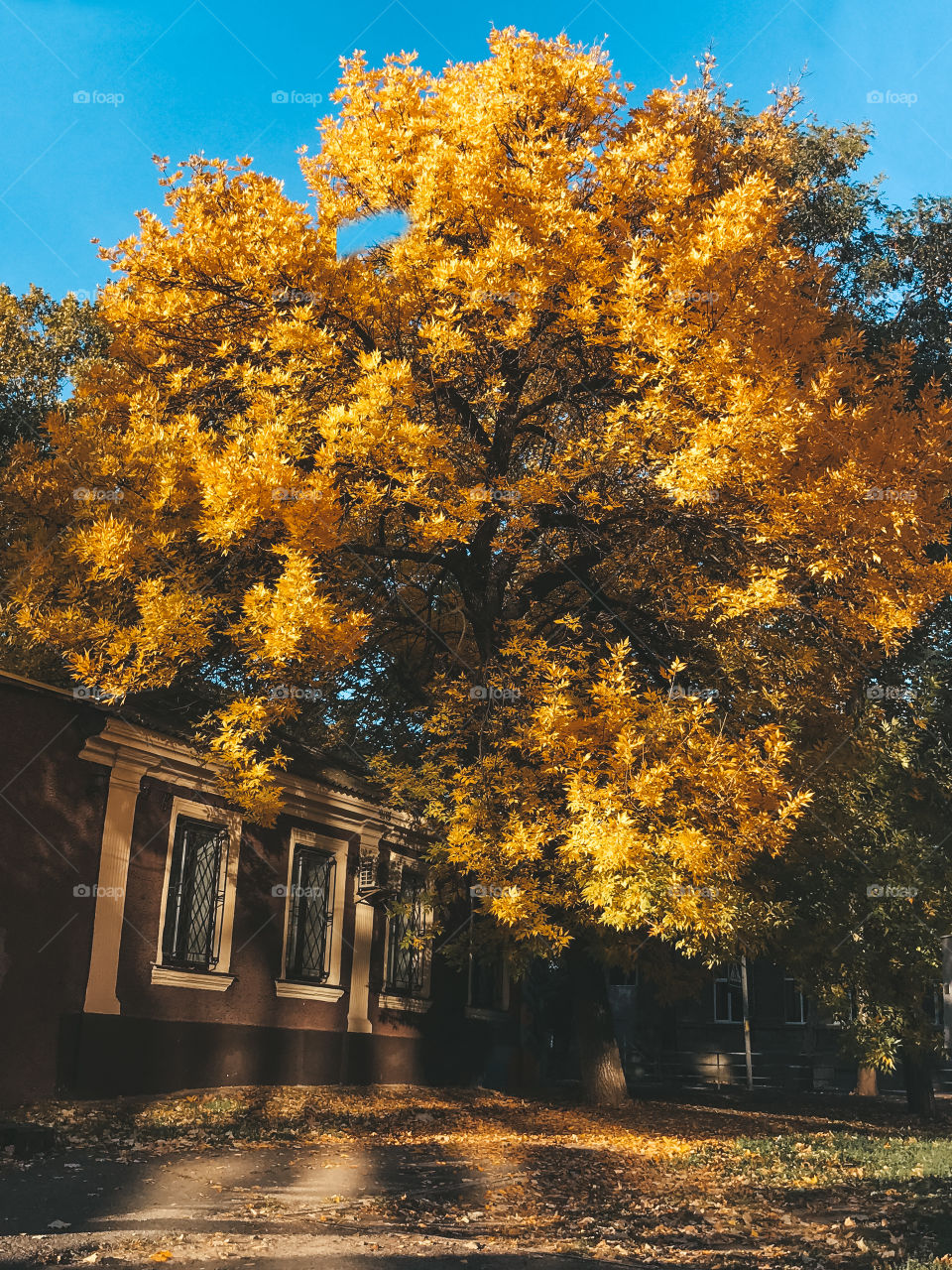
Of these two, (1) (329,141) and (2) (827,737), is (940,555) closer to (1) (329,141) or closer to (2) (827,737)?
(2) (827,737)

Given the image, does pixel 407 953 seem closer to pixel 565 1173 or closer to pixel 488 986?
pixel 488 986

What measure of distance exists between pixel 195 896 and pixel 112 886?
166 centimetres

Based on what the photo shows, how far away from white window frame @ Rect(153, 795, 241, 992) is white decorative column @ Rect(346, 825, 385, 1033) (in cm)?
288

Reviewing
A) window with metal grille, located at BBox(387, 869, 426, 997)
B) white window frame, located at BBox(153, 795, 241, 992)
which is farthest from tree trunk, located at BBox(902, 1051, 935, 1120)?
white window frame, located at BBox(153, 795, 241, 992)

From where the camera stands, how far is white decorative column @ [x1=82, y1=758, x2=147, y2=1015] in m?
12.5

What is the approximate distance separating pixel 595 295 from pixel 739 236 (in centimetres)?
175

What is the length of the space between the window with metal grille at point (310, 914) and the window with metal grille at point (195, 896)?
1.63 metres

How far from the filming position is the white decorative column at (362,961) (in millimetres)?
16938

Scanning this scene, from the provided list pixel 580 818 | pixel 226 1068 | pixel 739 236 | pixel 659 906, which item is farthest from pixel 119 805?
pixel 739 236

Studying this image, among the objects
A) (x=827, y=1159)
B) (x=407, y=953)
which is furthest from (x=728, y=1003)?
(x=827, y=1159)

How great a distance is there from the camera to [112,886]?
12820 mm

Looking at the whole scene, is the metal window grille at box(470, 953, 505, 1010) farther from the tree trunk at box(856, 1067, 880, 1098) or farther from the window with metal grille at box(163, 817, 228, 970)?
the tree trunk at box(856, 1067, 880, 1098)

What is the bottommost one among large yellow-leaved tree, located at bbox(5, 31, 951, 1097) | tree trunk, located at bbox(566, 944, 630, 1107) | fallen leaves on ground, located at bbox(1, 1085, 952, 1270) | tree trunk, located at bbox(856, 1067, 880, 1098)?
tree trunk, located at bbox(856, 1067, 880, 1098)

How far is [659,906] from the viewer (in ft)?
37.9
